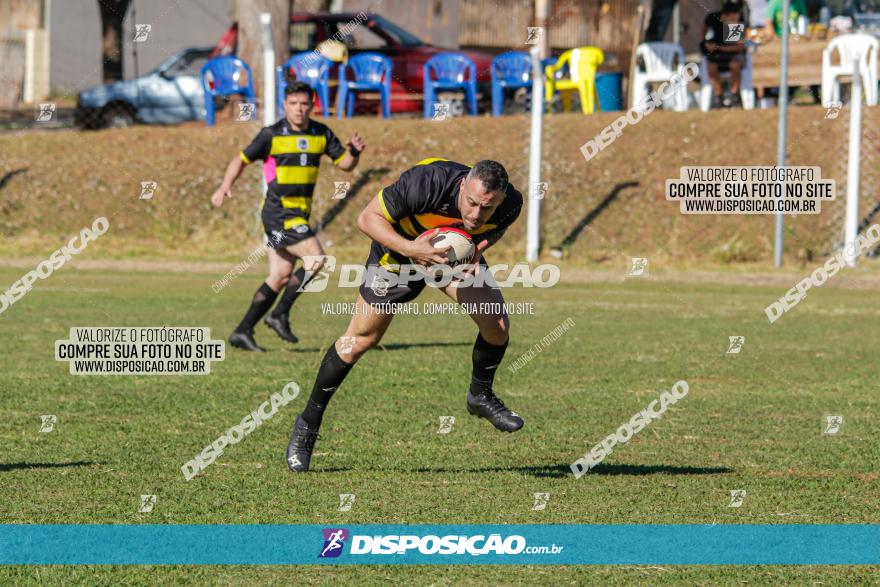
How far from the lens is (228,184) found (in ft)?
41.4

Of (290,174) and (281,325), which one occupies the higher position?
(290,174)

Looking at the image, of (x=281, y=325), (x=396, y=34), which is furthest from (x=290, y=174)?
(x=396, y=34)

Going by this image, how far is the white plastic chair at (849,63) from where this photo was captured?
21734 mm

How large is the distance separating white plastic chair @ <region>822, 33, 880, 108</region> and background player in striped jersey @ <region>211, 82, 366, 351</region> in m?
11.1

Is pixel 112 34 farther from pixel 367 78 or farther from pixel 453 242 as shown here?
pixel 453 242

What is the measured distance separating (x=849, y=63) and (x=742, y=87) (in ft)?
5.61

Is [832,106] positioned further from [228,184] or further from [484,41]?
[484,41]

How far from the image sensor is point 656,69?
78.1 ft

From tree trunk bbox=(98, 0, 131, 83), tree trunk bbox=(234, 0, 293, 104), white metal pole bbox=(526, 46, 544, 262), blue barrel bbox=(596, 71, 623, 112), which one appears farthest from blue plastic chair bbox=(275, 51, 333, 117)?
tree trunk bbox=(98, 0, 131, 83)

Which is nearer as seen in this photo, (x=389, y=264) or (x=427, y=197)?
(x=427, y=197)

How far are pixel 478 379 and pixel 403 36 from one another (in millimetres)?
17252

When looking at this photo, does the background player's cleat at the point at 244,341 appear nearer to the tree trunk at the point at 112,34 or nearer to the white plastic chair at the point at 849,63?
the white plastic chair at the point at 849,63

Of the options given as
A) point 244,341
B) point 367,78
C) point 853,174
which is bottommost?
point 244,341

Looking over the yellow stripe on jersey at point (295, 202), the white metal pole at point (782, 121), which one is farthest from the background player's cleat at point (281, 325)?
the white metal pole at point (782, 121)
